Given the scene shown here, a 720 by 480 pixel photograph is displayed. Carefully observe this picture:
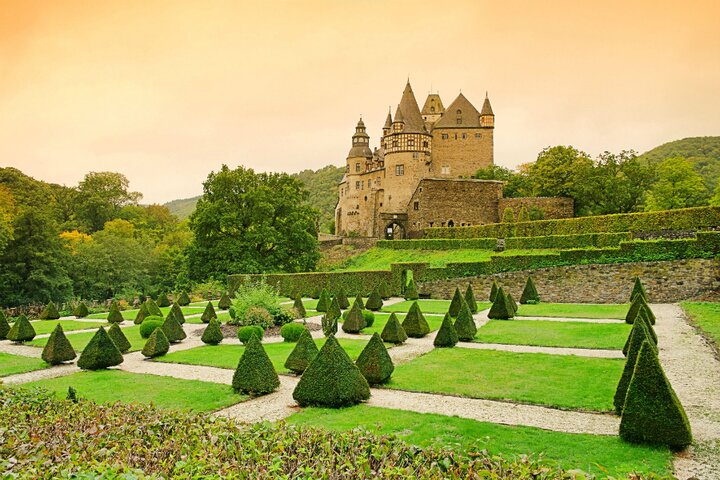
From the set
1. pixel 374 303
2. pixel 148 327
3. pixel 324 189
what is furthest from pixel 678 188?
pixel 324 189

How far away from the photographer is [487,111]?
53.5 meters

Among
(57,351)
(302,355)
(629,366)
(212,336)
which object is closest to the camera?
(629,366)

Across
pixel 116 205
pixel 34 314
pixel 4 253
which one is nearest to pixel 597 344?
pixel 34 314

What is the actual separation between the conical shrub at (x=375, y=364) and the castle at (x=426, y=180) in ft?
112

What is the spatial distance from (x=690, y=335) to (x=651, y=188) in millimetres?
35130

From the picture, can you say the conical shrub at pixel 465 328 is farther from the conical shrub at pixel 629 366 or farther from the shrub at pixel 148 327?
the shrub at pixel 148 327

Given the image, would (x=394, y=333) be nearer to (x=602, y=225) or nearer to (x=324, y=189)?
(x=602, y=225)

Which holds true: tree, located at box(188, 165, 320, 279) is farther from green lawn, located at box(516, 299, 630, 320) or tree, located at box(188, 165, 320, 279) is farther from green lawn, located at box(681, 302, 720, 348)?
green lawn, located at box(681, 302, 720, 348)

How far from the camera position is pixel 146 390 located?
1134 centimetres

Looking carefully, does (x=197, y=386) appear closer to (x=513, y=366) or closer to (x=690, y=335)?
(x=513, y=366)

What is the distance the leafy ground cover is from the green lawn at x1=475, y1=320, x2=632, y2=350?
2317mm

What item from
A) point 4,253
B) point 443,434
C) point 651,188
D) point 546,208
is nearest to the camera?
point 443,434

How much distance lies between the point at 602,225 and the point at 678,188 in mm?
16217

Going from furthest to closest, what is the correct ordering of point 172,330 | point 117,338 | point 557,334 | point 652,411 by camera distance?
point 172,330, point 557,334, point 117,338, point 652,411
